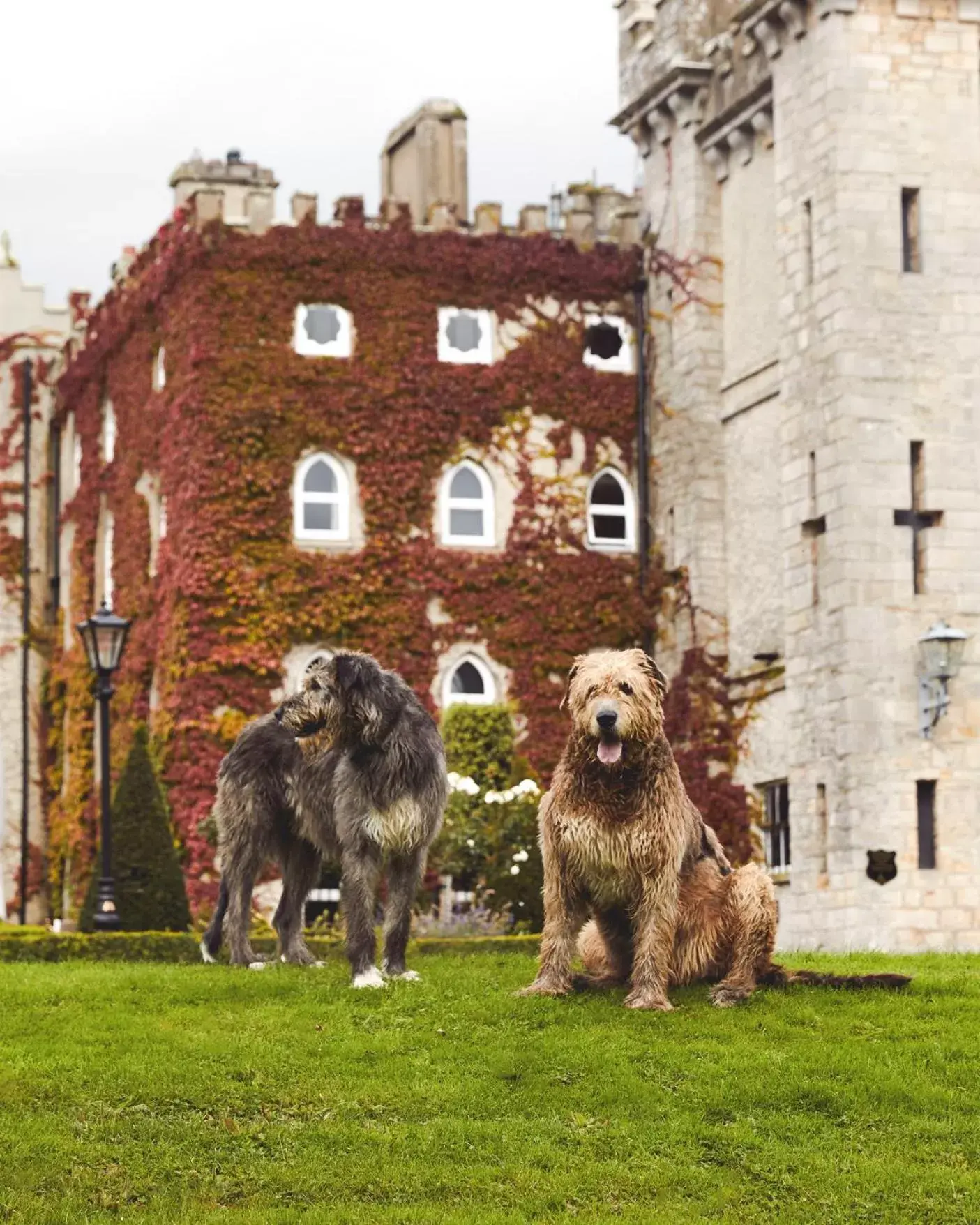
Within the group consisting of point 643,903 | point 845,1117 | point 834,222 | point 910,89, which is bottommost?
point 845,1117

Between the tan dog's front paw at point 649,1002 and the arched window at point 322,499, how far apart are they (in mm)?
21256

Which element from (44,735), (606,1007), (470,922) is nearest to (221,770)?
(606,1007)

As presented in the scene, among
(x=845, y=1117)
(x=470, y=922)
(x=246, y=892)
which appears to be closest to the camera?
(x=845, y=1117)

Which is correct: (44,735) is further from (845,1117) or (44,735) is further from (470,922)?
(845,1117)

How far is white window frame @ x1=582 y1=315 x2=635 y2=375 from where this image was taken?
3653 centimetres

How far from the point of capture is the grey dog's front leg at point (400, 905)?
51.2ft

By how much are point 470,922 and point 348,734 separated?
12.2m

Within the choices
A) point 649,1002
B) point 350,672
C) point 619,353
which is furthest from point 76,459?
point 649,1002

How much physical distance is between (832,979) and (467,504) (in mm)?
21129

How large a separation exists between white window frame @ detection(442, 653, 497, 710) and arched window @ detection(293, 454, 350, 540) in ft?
8.62

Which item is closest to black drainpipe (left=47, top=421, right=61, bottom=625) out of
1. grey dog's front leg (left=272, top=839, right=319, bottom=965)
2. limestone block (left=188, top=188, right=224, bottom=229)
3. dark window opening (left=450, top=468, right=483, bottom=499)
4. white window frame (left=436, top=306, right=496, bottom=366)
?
limestone block (left=188, top=188, right=224, bottom=229)

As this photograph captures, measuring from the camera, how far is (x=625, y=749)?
1375 cm

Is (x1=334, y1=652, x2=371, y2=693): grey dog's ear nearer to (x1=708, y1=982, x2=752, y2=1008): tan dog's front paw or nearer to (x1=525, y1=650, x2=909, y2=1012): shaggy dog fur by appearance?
(x1=525, y1=650, x2=909, y2=1012): shaggy dog fur

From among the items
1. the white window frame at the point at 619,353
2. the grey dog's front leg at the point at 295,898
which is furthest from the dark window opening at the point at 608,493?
the grey dog's front leg at the point at 295,898
